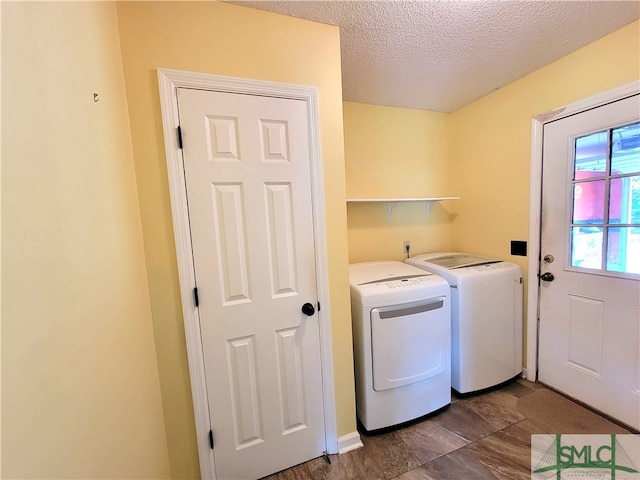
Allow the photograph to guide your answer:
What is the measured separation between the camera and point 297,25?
125cm

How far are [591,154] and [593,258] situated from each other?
2.25 feet

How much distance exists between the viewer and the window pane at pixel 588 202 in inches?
62.7

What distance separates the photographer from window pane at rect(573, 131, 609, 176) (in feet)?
5.13

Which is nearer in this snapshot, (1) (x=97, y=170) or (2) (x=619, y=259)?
(1) (x=97, y=170)

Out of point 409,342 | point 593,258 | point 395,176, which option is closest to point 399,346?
point 409,342

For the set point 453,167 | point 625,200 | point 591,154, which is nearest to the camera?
point 625,200

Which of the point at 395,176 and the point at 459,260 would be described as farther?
the point at 395,176

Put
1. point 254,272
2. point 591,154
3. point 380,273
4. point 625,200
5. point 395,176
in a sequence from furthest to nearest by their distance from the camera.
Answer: point 395,176 → point 380,273 → point 591,154 → point 625,200 → point 254,272

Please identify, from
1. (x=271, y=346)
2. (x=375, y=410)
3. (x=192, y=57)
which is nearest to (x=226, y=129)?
(x=192, y=57)

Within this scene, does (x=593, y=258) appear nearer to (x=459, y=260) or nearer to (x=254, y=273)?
(x=459, y=260)

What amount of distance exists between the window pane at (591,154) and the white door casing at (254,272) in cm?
181

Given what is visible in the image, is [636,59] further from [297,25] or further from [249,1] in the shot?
[249,1]

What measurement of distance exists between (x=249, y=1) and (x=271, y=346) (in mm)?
1675
